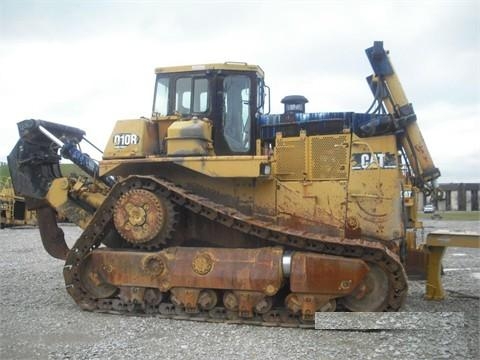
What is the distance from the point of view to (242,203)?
8133mm

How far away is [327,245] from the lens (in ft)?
23.3

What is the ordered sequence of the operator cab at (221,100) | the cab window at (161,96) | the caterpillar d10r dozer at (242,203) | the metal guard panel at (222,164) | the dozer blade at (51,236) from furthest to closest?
1. the dozer blade at (51,236)
2. the cab window at (161,96)
3. the operator cab at (221,100)
4. the metal guard panel at (222,164)
5. the caterpillar d10r dozer at (242,203)

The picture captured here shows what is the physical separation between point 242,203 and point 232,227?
0.77 metres

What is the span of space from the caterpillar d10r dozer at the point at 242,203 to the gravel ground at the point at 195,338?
1.39ft

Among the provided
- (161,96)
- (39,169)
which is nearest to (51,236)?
(39,169)

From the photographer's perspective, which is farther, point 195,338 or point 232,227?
point 232,227

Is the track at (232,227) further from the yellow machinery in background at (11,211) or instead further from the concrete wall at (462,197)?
the concrete wall at (462,197)

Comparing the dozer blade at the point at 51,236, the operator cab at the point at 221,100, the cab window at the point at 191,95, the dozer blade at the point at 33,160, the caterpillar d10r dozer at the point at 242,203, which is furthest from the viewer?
the dozer blade at the point at 51,236

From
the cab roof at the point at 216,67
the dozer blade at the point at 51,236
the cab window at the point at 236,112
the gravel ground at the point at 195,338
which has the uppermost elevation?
the cab roof at the point at 216,67

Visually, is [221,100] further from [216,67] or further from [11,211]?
[11,211]

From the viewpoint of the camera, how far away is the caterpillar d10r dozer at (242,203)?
708cm

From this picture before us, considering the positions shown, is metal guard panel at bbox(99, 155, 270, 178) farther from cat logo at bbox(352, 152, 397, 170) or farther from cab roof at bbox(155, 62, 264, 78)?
cab roof at bbox(155, 62, 264, 78)

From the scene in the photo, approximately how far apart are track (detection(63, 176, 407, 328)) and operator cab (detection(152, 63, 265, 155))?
1.12 m

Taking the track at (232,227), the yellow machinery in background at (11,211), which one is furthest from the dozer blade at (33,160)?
the yellow machinery in background at (11,211)
